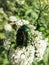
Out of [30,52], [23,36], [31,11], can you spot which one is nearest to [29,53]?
[30,52]

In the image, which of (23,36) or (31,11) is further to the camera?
(31,11)

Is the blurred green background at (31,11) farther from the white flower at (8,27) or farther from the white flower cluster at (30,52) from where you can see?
the white flower cluster at (30,52)

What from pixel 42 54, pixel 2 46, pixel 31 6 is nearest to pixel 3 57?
pixel 2 46

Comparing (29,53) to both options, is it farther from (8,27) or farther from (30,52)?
(8,27)

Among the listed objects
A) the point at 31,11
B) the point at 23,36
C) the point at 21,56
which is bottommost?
the point at 21,56

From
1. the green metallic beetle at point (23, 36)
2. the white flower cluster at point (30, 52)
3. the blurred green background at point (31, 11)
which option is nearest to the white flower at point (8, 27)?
the white flower cluster at point (30, 52)

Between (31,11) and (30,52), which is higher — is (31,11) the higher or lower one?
the higher one

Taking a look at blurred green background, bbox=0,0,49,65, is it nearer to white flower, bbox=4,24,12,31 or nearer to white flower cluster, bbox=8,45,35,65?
white flower, bbox=4,24,12,31

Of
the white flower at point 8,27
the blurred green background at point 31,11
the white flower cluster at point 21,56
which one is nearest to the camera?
the white flower cluster at point 21,56

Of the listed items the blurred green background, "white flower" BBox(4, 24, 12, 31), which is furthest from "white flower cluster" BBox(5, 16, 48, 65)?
the blurred green background
